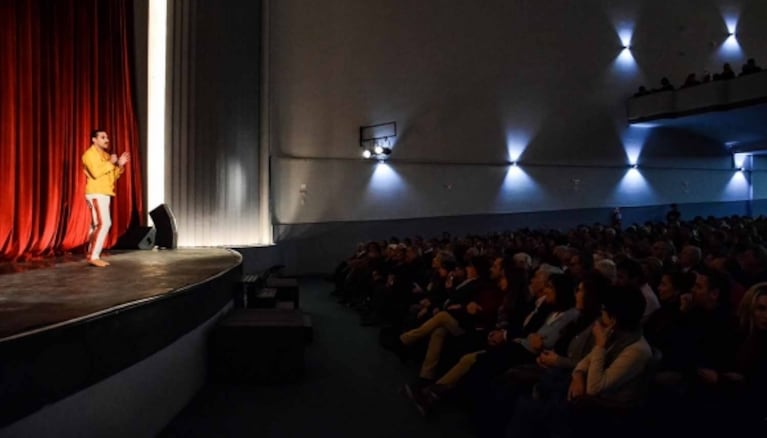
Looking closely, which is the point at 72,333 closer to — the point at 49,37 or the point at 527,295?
the point at 527,295

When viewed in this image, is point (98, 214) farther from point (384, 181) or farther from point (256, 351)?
point (384, 181)

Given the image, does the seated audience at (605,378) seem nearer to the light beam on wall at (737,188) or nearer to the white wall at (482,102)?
the white wall at (482,102)

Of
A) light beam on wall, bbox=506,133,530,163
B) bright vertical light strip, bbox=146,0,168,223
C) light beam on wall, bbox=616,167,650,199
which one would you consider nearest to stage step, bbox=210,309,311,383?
bright vertical light strip, bbox=146,0,168,223

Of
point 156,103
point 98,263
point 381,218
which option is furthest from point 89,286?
point 381,218

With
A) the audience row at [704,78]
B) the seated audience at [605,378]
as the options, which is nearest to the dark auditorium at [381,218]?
the seated audience at [605,378]

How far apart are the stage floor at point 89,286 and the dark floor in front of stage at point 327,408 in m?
0.78

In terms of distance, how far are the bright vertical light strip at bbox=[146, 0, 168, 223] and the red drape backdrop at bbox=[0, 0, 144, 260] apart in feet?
2.27

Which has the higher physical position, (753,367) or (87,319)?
(87,319)

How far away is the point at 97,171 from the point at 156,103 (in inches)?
138

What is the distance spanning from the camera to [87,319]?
2.71 m

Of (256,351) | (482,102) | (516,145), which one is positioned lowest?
(256,351)

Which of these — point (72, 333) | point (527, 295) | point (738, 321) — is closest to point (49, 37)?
point (72, 333)

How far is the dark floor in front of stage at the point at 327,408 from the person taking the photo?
11.3 feet

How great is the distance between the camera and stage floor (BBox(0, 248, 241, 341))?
9.42ft
